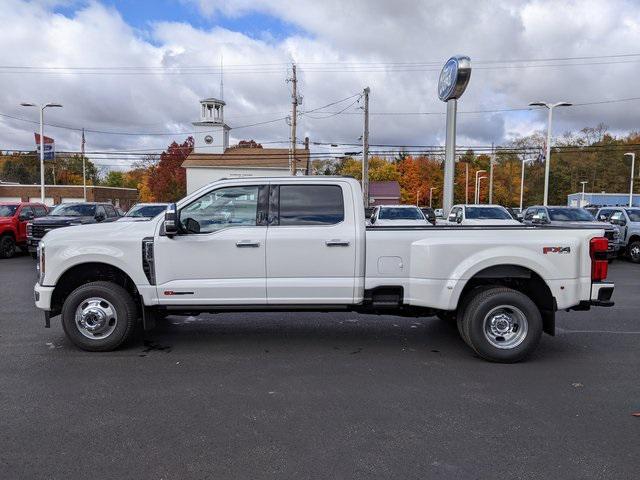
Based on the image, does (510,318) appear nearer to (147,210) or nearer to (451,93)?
(147,210)

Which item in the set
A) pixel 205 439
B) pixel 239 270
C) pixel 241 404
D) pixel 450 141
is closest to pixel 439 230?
pixel 239 270

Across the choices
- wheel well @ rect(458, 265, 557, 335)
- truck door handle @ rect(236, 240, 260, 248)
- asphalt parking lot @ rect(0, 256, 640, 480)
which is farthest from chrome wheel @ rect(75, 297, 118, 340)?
wheel well @ rect(458, 265, 557, 335)

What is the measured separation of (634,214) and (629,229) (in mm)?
909

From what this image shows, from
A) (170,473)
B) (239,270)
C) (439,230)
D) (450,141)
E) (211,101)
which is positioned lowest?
(170,473)

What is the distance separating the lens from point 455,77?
63.5ft

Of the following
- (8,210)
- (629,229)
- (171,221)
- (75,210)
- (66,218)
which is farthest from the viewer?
(75,210)

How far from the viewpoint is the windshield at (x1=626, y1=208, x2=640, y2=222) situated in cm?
1688

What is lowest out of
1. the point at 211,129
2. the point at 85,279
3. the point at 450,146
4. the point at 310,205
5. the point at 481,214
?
the point at 85,279

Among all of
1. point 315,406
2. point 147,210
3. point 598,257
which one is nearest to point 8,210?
point 147,210

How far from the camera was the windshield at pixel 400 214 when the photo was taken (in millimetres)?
19109

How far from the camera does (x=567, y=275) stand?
550 cm

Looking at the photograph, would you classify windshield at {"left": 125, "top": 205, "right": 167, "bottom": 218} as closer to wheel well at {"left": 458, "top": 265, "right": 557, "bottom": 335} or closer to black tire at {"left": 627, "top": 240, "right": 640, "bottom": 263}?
wheel well at {"left": 458, "top": 265, "right": 557, "bottom": 335}

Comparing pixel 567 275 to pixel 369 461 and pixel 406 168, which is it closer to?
pixel 369 461

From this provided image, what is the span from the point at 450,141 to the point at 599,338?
1511 centimetres
